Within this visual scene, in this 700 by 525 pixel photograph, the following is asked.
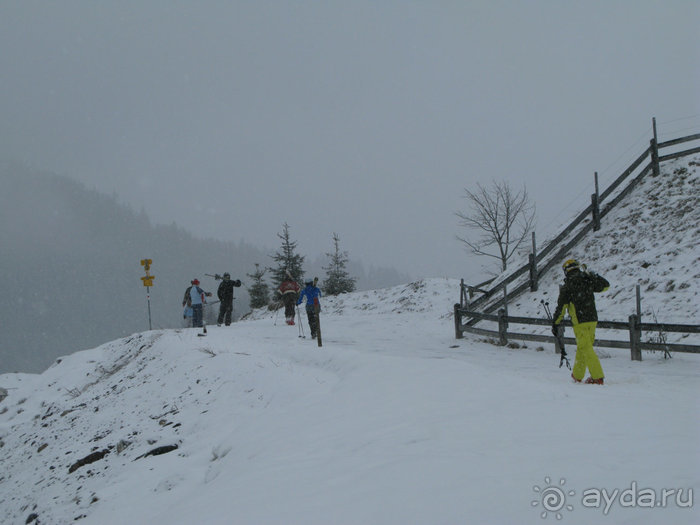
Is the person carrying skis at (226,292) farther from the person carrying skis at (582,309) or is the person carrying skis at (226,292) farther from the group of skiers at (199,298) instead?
the person carrying skis at (582,309)

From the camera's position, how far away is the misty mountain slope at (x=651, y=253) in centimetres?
1152

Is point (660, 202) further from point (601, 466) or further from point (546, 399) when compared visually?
point (601, 466)

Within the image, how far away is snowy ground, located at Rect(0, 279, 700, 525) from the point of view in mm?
3096

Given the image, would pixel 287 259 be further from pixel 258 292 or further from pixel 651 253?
pixel 651 253

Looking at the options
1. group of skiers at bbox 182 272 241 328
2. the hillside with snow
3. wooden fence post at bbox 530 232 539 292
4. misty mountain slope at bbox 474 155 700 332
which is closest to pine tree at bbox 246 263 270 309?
group of skiers at bbox 182 272 241 328

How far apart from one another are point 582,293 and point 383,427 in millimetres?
4485

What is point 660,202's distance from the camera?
615 inches

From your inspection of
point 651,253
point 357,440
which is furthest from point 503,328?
point 357,440

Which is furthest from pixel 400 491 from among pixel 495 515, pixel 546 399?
pixel 546 399

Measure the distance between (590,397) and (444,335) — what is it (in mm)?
11088

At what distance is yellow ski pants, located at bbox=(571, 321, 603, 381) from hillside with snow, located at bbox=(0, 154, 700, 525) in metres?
0.29

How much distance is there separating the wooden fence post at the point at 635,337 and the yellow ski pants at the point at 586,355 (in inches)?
119

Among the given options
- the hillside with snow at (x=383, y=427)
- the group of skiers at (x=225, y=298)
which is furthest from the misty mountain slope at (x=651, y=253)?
the group of skiers at (x=225, y=298)

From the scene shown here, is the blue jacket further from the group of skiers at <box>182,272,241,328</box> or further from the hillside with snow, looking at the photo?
the group of skiers at <box>182,272,241,328</box>
